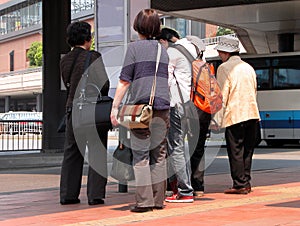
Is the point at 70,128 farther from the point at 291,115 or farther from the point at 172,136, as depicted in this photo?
the point at 291,115

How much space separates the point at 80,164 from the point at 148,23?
189 cm

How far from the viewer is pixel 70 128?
26.5ft

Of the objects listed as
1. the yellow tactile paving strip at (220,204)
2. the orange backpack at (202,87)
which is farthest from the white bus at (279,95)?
the orange backpack at (202,87)

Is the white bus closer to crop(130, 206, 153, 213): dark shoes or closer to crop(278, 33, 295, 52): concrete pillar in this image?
crop(278, 33, 295, 52): concrete pillar

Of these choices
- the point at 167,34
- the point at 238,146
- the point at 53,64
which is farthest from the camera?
the point at 53,64

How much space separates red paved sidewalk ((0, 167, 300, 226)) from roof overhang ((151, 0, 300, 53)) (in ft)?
56.1

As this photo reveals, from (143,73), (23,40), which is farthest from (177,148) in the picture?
(23,40)

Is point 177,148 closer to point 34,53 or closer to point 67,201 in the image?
point 67,201

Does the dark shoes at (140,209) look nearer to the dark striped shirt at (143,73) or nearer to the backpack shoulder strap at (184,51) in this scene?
the dark striped shirt at (143,73)

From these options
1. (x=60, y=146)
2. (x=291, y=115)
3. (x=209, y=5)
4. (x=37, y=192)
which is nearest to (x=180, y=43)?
(x=37, y=192)

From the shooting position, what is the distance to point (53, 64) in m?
17.7

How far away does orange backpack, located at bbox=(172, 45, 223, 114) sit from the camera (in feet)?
27.0

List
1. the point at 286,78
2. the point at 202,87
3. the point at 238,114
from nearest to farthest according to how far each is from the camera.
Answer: the point at 202,87, the point at 238,114, the point at 286,78

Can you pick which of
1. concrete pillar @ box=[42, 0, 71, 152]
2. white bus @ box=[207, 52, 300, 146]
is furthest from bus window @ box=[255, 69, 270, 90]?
concrete pillar @ box=[42, 0, 71, 152]
